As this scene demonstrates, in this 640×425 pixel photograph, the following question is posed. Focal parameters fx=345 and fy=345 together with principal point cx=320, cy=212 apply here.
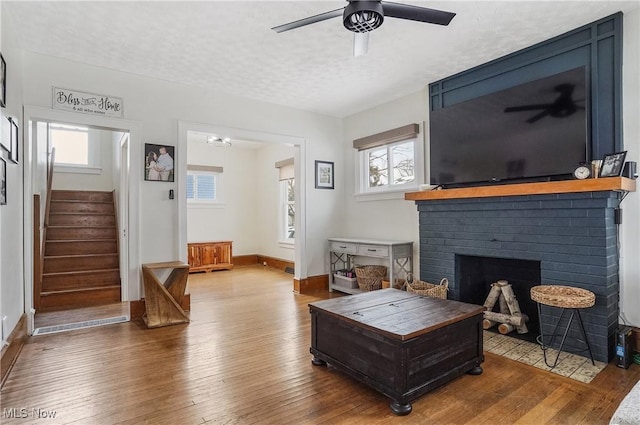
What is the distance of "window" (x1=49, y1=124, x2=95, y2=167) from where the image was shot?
650 centimetres

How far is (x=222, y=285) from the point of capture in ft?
18.8

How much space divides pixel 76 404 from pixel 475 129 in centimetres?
407

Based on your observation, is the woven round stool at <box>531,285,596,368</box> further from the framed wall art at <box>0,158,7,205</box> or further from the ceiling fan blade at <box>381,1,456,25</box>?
the framed wall art at <box>0,158,7,205</box>

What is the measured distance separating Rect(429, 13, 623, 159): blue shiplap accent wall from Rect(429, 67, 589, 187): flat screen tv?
5.4 inches

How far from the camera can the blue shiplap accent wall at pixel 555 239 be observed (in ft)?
8.82

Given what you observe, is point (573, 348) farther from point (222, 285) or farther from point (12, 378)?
point (222, 285)

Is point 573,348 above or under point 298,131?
under

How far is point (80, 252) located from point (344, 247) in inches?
157

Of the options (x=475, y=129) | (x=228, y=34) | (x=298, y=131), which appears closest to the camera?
(x=228, y=34)

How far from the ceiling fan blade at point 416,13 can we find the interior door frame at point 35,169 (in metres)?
3.06

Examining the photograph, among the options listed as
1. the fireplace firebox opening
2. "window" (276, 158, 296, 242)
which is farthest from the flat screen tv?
"window" (276, 158, 296, 242)

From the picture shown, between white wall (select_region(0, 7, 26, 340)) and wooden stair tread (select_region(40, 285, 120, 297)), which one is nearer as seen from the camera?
white wall (select_region(0, 7, 26, 340))

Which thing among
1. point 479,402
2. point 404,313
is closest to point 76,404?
point 404,313

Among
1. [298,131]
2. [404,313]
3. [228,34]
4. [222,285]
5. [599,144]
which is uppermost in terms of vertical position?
[228,34]
